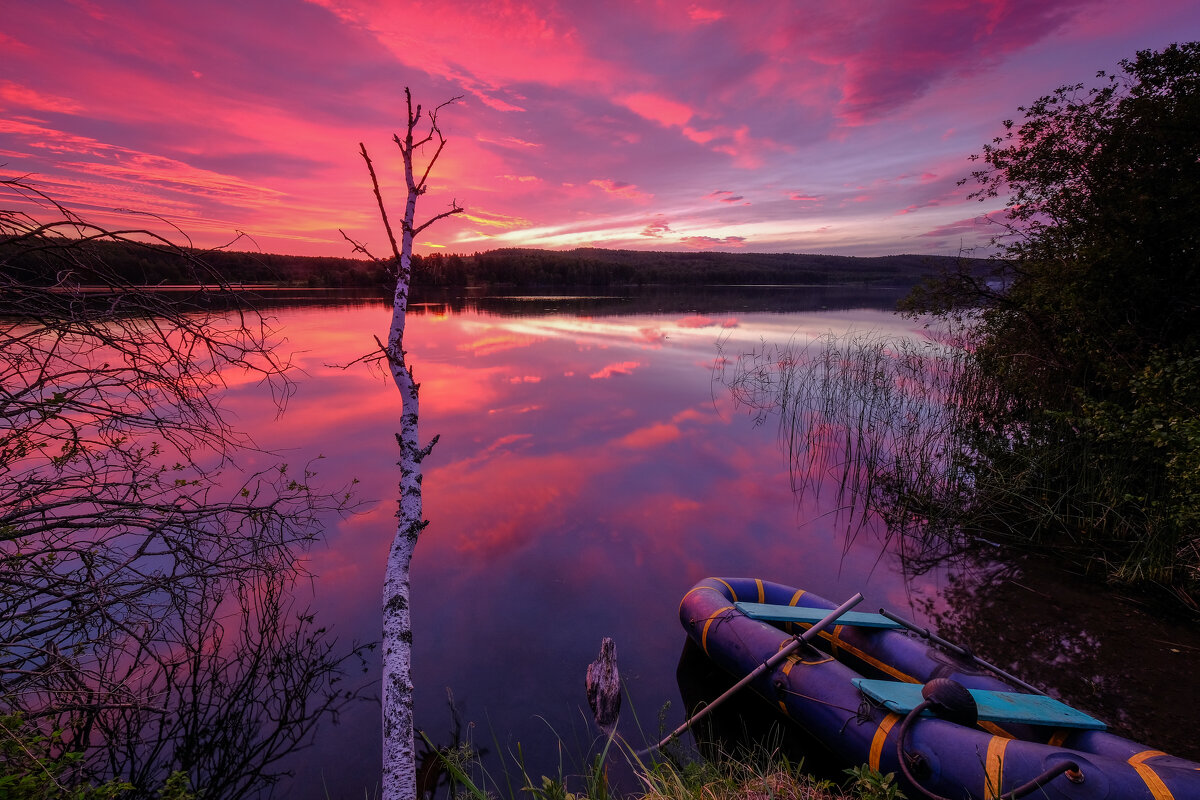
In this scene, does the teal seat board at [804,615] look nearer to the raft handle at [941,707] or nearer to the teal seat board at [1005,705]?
the teal seat board at [1005,705]

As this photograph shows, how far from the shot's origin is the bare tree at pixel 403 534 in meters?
2.97

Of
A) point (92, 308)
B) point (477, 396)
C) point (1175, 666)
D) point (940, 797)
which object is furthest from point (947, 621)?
point (477, 396)

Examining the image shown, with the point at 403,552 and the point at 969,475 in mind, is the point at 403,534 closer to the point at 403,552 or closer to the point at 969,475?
the point at 403,552

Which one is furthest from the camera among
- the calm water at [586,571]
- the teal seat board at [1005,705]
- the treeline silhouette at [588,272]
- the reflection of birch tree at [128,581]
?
the treeline silhouette at [588,272]

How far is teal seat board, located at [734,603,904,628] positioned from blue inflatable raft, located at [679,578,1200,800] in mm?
13

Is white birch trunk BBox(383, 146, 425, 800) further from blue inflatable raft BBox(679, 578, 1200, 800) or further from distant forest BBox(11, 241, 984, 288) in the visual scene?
distant forest BBox(11, 241, 984, 288)

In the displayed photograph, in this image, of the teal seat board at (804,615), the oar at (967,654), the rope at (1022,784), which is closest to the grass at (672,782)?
the rope at (1022,784)

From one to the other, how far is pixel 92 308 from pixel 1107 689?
8.51 metres

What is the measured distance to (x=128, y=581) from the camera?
3.37 meters

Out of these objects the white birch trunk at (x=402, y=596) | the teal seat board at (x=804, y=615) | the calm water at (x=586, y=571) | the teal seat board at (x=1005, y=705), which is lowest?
the calm water at (x=586, y=571)

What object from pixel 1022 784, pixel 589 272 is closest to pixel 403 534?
pixel 1022 784

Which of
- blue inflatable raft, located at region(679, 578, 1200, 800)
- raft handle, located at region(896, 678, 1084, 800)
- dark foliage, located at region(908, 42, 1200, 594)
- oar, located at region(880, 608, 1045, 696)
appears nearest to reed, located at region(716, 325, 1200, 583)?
dark foliage, located at region(908, 42, 1200, 594)

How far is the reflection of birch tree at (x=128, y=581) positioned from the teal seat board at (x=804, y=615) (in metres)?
4.12

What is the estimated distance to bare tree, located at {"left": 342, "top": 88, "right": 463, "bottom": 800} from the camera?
297 centimetres
